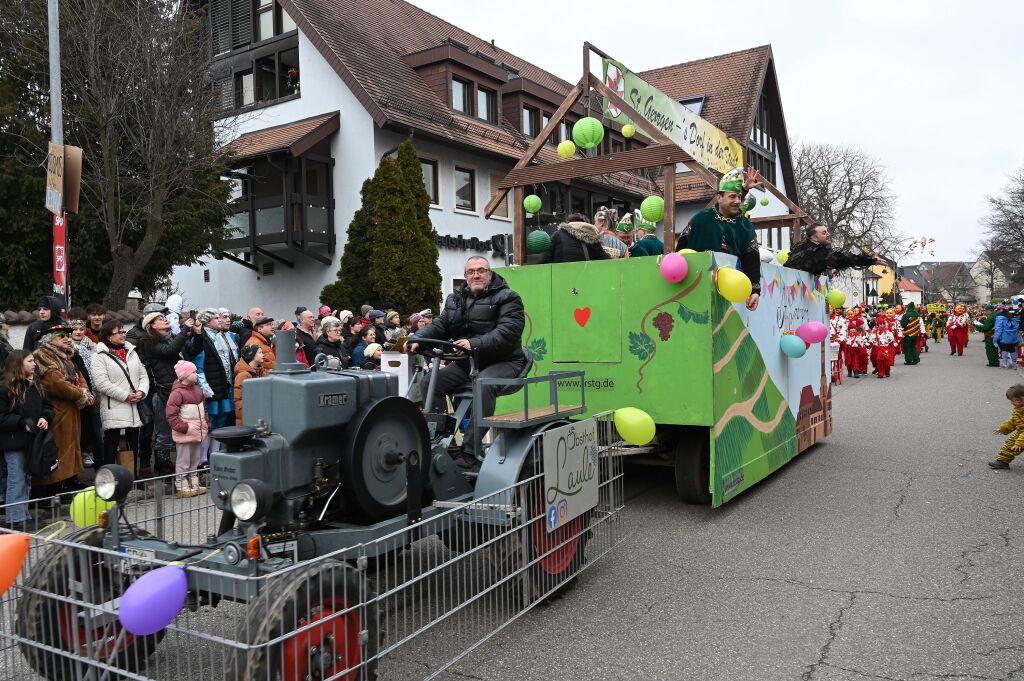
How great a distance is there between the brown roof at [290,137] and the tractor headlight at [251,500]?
16.9 m

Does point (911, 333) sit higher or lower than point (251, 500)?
higher

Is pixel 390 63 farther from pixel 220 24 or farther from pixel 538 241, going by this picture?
pixel 538 241

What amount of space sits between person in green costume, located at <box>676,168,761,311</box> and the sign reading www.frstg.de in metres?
2.67

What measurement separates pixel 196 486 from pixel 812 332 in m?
6.18

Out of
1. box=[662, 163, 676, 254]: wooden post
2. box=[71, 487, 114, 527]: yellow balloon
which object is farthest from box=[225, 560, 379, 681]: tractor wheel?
box=[662, 163, 676, 254]: wooden post

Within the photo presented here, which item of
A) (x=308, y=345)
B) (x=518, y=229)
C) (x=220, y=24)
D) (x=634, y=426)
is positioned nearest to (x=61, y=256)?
(x=308, y=345)

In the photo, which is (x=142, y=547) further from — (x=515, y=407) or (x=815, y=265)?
(x=815, y=265)

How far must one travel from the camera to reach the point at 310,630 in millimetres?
2812

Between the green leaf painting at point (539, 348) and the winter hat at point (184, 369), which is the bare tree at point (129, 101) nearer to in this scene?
the winter hat at point (184, 369)

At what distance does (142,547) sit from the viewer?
3.35 meters

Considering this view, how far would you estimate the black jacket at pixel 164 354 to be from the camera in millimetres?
8102

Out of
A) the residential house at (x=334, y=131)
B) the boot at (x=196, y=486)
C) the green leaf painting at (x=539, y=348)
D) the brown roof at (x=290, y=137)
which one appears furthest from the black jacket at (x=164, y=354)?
the brown roof at (x=290, y=137)

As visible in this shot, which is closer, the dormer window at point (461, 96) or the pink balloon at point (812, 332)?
the pink balloon at point (812, 332)

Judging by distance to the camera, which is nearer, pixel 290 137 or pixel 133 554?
pixel 133 554
